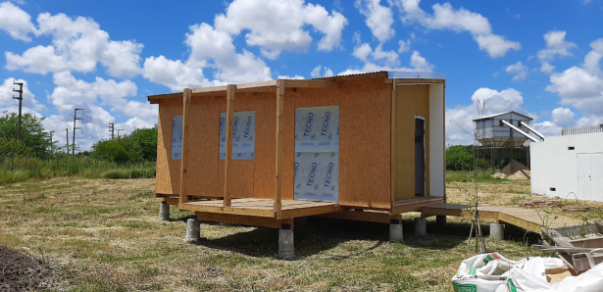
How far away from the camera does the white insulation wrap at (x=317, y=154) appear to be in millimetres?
8477

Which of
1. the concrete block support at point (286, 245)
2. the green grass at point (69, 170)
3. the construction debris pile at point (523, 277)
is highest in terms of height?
the green grass at point (69, 170)

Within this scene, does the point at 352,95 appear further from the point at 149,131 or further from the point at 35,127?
the point at 35,127

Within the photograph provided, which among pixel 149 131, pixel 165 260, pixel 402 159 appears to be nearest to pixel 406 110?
pixel 402 159

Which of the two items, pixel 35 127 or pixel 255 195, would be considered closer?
pixel 255 195

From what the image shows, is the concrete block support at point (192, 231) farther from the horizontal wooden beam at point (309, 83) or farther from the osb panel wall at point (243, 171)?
the horizontal wooden beam at point (309, 83)

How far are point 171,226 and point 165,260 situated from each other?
3623 mm

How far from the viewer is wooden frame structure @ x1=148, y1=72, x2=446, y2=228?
23.8 feet

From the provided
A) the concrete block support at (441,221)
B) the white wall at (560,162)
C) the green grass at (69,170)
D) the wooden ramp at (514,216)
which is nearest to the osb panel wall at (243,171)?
the wooden ramp at (514,216)

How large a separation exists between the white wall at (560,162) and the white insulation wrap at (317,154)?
44.7 ft

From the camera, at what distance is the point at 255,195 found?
9.36m

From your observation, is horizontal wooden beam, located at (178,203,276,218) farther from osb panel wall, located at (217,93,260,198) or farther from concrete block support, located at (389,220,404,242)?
concrete block support, located at (389,220,404,242)

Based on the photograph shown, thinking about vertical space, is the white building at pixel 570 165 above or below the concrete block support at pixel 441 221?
above

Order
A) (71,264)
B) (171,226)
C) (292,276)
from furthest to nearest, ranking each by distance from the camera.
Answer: (171,226) < (71,264) < (292,276)

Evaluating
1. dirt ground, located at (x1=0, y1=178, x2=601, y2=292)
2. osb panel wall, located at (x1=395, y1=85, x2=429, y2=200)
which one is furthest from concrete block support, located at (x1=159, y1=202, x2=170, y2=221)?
osb panel wall, located at (x1=395, y1=85, x2=429, y2=200)
